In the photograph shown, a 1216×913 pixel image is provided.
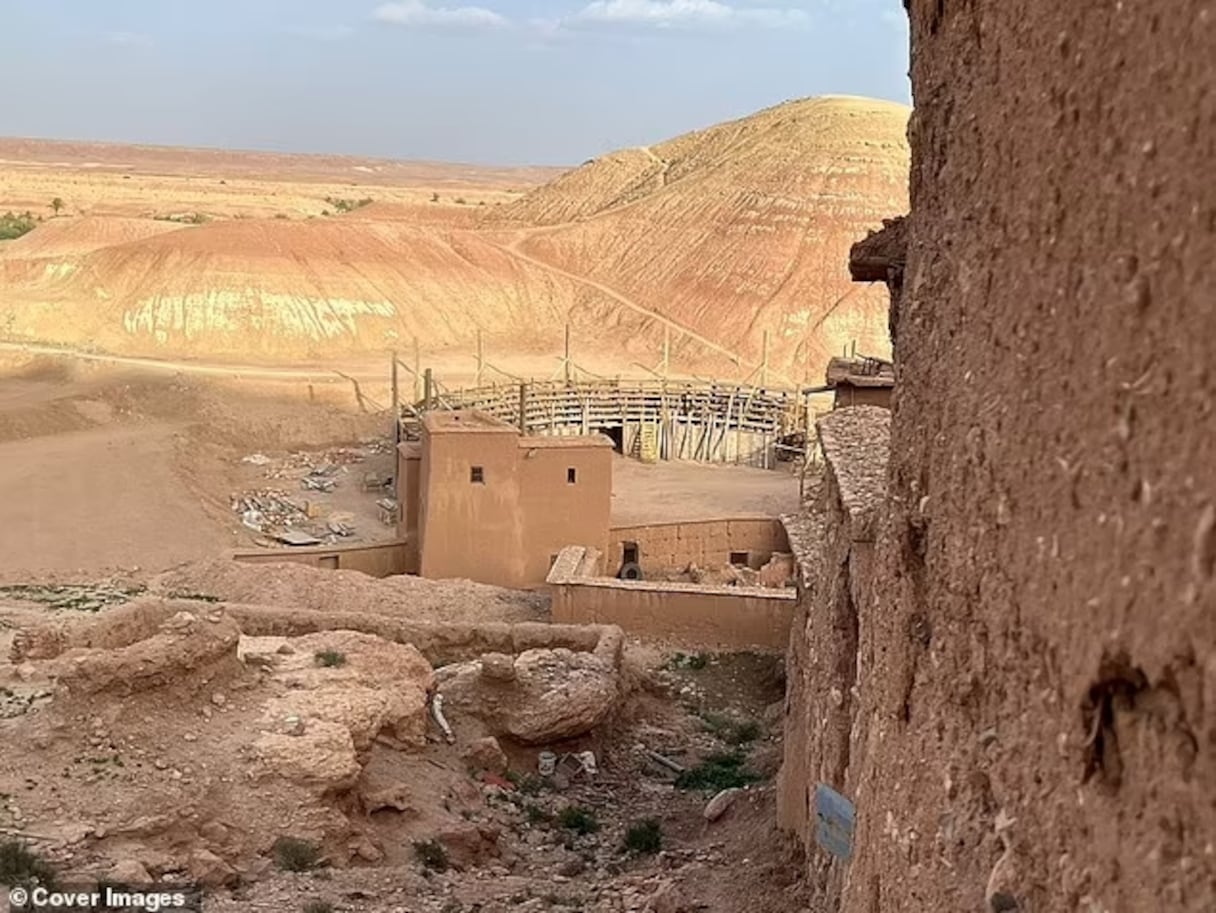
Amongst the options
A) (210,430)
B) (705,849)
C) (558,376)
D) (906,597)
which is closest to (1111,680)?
(906,597)

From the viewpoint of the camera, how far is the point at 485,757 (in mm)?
11297

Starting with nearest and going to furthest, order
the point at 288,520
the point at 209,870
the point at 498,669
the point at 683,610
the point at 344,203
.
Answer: the point at 209,870 < the point at 498,669 < the point at 683,610 < the point at 288,520 < the point at 344,203

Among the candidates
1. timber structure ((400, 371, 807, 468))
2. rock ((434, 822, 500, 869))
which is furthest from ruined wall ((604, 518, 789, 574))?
timber structure ((400, 371, 807, 468))

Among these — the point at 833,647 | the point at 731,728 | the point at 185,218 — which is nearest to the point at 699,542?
the point at 731,728

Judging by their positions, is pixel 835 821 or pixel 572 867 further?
pixel 572 867

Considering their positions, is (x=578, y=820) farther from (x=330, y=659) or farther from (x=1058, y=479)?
(x=1058, y=479)

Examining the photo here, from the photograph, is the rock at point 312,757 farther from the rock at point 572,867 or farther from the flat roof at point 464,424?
the flat roof at point 464,424

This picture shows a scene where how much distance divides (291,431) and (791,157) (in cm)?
3093

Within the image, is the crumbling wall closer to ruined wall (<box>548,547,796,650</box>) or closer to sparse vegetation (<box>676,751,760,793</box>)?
sparse vegetation (<box>676,751,760,793</box>)

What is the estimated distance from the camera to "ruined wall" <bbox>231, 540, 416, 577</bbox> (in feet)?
65.4

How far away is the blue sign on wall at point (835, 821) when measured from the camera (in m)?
6.02

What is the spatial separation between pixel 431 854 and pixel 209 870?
1.87 m

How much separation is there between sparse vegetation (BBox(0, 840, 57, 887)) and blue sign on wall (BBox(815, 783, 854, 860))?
456 centimetres

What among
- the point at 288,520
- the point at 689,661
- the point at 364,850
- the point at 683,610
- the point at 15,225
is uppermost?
the point at 15,225
